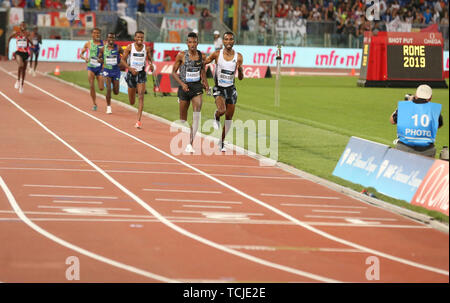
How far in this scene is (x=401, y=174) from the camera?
40.5ft

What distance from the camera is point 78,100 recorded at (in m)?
26.7

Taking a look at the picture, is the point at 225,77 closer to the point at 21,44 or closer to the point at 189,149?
the point at 189,149

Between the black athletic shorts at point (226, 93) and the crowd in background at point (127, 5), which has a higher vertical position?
the crowd in background at point (127, 5)

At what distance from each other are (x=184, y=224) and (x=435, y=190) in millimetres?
3298

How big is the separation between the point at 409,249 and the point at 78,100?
18532 mm

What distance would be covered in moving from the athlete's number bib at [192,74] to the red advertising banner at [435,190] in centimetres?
621

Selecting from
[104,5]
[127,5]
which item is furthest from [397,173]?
[127,5]

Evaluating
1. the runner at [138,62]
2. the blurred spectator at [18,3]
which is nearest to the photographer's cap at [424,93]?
the runner at [138,62]

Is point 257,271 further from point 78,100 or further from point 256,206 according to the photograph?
point 78,100

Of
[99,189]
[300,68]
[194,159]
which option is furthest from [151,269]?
[300,68]

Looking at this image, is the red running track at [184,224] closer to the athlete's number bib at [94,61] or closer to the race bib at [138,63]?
the race bib at [138,63]

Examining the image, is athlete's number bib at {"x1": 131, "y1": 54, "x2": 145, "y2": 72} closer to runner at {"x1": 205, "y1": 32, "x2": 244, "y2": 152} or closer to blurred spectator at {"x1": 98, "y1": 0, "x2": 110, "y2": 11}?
runner at {"x1": 205, "y1": 32, "x2": 244, "y2": 152}

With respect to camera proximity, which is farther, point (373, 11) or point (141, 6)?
point (141, 6)

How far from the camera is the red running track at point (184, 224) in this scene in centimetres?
836
